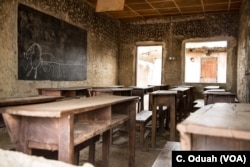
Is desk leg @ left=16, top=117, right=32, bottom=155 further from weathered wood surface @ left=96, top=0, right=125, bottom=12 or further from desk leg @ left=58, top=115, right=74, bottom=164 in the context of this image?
weathered wood surface @ left=96, top=0, right=125, bottom=12

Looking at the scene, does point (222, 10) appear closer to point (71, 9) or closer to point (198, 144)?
point (71, 9)

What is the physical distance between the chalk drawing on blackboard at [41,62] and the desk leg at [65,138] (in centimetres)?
352

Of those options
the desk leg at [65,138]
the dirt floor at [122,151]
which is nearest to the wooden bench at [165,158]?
the desk leg at [65,138]

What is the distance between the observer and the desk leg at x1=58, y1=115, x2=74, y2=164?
1.61 metres

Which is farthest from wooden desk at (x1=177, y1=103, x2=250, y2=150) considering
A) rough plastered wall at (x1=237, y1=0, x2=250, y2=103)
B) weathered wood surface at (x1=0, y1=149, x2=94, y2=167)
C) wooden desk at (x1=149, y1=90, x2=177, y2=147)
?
rough plastered wall at (x1=237, y1=0, x2=250, y2=103)

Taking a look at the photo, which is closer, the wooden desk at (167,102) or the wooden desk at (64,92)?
the wooden desk at (167,102)

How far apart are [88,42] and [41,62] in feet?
7.60

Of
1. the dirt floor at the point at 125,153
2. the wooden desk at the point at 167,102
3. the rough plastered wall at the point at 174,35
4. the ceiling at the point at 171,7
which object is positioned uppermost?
the ceiling at the point at 171,7

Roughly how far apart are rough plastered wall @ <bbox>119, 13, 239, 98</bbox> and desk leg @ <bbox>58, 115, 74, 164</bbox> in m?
7.38

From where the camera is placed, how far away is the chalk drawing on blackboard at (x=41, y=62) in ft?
15.8

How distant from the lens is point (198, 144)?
1233mm

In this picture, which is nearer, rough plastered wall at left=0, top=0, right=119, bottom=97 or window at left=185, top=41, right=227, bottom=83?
rough plastered wall at left=0, top=0, right=119, bottom=97

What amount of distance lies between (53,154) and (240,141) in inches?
67.4

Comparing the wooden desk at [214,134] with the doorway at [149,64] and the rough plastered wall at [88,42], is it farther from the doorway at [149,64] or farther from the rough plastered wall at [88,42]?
the doorway at [149,64]
